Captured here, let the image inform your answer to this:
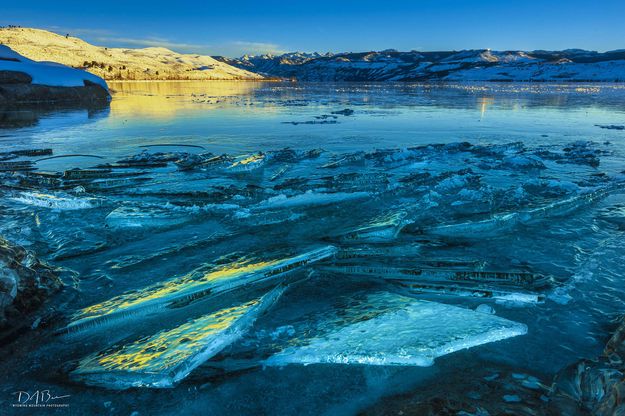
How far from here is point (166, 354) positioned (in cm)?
253

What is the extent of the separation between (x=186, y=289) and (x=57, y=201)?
367 cm

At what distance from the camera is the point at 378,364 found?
8.29ft

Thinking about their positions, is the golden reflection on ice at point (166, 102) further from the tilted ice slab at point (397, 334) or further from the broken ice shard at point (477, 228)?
the tilted ice slab at point (397, 334)

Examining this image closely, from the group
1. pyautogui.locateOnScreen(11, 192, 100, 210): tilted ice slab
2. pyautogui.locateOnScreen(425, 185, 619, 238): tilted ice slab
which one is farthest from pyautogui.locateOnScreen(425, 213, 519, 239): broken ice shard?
pyautogui.locateOnScreen(11, 192, 100, 210): tilted ice slab

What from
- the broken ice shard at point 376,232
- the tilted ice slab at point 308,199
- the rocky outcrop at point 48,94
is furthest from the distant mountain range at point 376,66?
the broken ice shard at point 376,232

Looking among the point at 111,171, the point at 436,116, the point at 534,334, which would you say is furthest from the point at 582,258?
the point at 436,116

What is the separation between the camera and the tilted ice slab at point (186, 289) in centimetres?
304

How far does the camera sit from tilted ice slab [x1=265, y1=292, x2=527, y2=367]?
8.37ft

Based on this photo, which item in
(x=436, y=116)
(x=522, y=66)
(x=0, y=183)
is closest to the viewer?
(x=0, y=183)

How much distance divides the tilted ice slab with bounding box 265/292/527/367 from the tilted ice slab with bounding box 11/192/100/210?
4645mm

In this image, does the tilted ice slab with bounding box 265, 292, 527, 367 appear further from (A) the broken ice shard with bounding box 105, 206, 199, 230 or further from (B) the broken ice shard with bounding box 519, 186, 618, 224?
(A) the broken ice shard with bounding box 105, 206, 199, 230

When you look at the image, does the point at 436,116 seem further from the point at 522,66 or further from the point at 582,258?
the point at 522,66

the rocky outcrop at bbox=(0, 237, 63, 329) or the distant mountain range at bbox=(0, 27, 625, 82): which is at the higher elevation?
the distant mountain range at bbox=(0, 27, 625, 82)

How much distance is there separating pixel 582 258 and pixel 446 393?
289 centimetres
